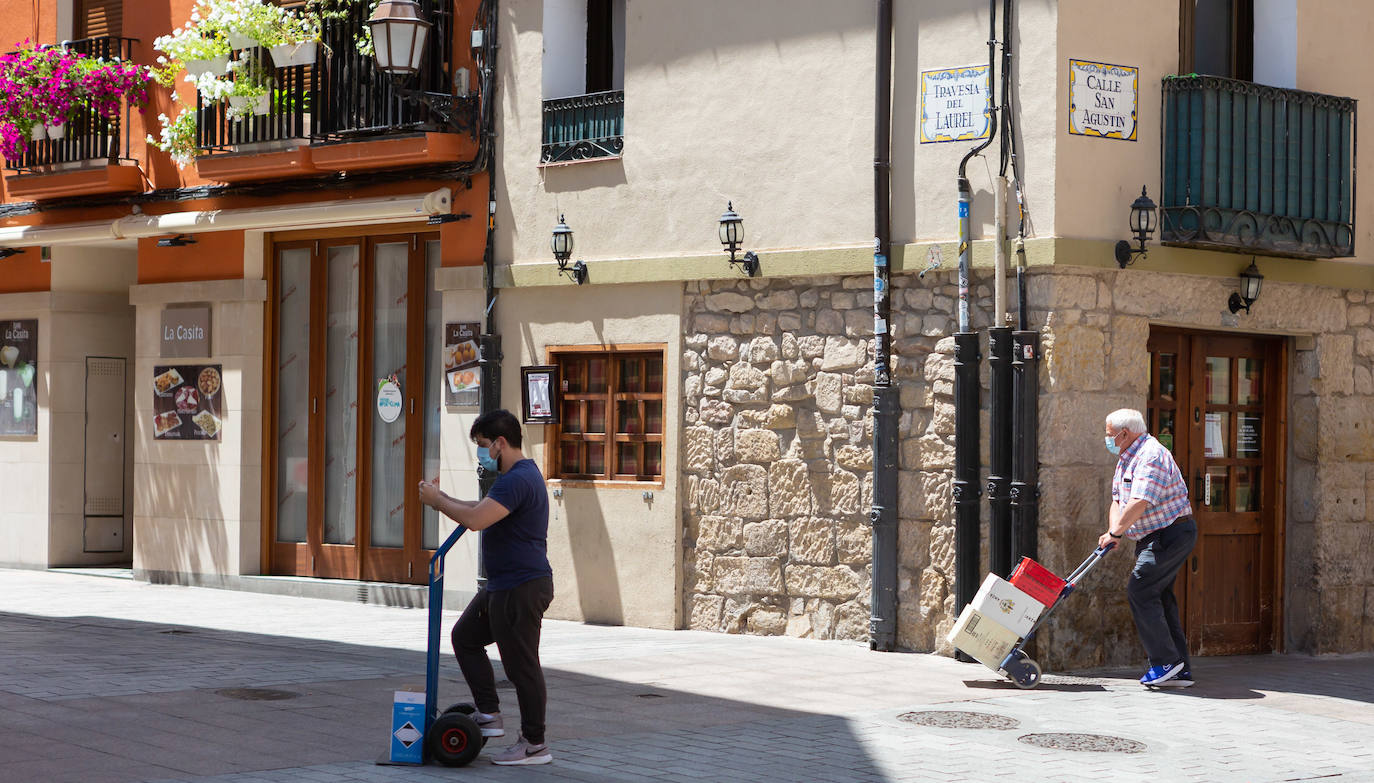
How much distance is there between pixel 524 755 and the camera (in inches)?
303

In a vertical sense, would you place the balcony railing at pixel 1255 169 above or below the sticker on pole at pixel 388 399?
above

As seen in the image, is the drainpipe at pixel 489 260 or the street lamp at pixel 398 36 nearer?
the street lamp at pixel 398 36

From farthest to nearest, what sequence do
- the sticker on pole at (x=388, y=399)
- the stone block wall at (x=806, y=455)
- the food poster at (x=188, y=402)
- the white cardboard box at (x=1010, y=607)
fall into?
the food poster at (x=188, y=402) < the sticker on pole at (x=388, y=399) < the stone block wall at (x=806, y=455) < the white cardboard box at (x=1010, y=607)

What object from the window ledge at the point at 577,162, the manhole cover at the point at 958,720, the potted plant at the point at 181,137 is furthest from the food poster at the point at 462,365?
the manhole cover at the point at 958,720

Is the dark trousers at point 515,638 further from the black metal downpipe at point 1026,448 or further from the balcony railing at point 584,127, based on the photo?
the balcony railing at point 584,127

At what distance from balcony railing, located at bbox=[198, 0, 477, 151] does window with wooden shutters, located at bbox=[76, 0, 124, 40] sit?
3.09 m

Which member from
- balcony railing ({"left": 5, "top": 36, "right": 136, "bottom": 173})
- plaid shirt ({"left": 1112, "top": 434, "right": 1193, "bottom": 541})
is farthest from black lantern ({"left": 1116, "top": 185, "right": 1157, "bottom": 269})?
balcony railing ({"left": 5, "top": 36, "right": 136, "bottom": 173})

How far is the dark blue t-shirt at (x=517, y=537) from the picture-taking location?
772 centimetres

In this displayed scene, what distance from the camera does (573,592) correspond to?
13984 millimetres

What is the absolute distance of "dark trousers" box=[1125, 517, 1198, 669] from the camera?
34.9 feet

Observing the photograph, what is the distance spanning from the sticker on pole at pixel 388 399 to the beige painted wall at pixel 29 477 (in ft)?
14.8

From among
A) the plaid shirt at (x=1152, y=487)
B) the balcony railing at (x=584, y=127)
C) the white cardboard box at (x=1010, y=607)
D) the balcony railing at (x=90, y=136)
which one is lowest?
the white cardboard box at (x=1010, y=607)

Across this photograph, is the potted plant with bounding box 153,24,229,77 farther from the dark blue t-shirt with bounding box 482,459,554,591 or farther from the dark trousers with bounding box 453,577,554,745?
the dark trousers with bounding box 453,577,554,745

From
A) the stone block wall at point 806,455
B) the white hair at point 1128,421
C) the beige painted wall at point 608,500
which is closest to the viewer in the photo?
the white hair at point 1128,421
